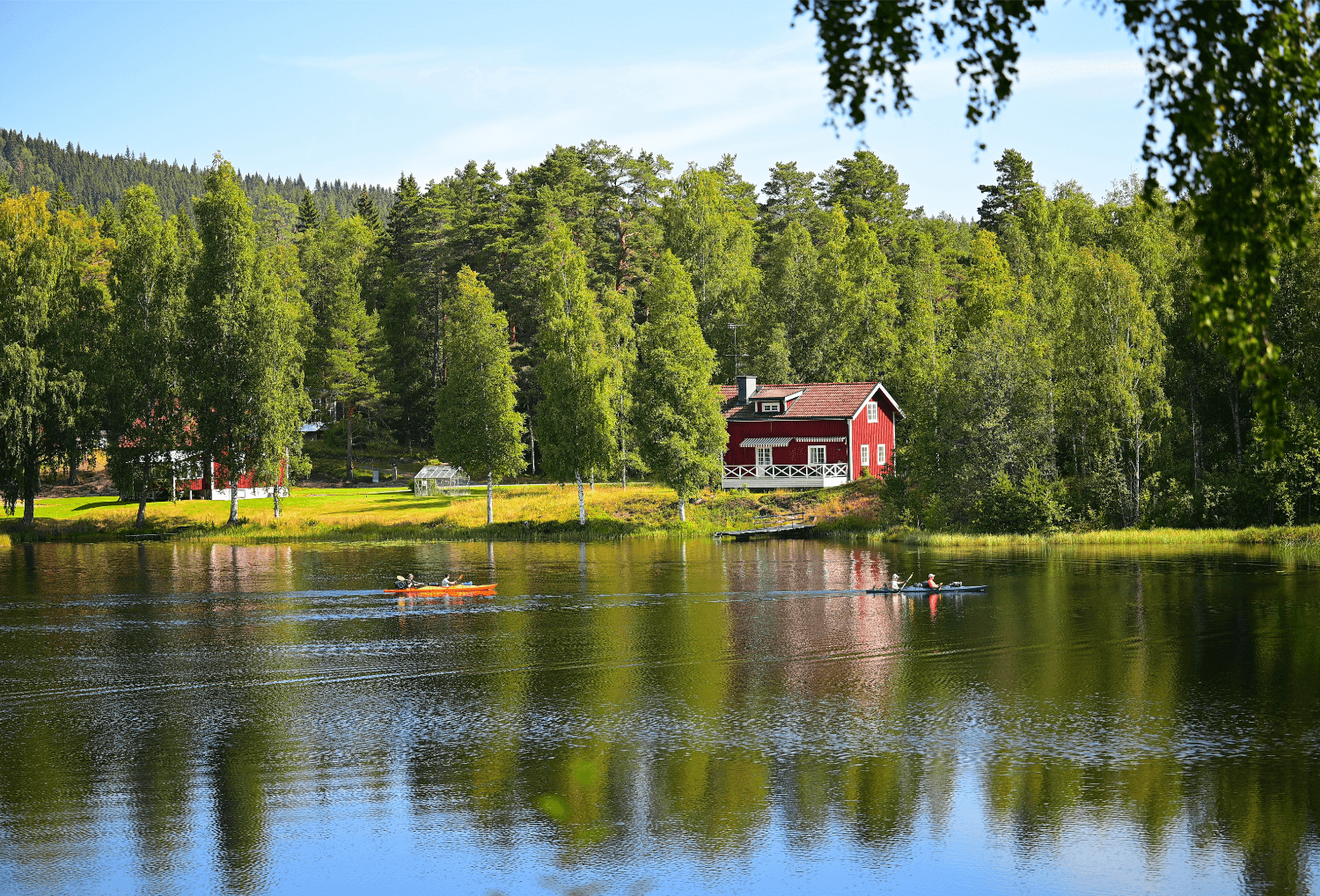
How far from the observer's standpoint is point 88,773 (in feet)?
66.6

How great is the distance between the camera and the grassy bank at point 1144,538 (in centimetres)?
5128

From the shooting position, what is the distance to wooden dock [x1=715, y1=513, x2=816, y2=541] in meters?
63.8

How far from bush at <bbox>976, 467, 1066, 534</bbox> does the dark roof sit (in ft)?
49.4

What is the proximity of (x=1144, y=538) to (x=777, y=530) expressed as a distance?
764 inches

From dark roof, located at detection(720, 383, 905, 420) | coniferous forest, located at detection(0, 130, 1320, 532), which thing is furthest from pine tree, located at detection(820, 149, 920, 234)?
dark roof, located at detection(720, 383, 905, 420)

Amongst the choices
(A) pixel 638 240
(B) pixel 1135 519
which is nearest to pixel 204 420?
(A) pixel 638 240

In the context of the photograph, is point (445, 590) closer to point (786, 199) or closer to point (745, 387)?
point (745, 387)

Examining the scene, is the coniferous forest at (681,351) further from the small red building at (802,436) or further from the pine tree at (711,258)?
the small red building at (802,436)

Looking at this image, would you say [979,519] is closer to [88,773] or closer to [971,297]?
[971,297]

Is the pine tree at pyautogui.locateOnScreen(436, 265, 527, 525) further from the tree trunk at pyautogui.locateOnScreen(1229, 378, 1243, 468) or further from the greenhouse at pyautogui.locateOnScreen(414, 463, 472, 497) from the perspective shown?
the tree trunk at pyautogui.locateOnScreen(1229, 378, 1243, 468)

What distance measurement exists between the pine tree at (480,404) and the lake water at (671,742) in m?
26.8

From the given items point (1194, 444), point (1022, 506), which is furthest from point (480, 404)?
point (1194, 444)

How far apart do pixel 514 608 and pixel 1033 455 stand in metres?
30.0

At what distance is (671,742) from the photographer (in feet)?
71.9
